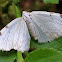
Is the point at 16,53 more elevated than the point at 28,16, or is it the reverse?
A: the point at 28,16

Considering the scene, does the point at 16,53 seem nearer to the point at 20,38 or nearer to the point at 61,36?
the point at 20,38

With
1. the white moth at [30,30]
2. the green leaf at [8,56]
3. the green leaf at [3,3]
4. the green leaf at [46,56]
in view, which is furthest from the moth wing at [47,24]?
the green leaf at [3,3]

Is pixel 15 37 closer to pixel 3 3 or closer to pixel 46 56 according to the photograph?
pixel 46 56

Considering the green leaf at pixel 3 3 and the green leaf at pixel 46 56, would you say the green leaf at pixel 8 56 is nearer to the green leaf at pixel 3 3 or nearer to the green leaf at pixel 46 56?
the green leaf at pixel 46 56

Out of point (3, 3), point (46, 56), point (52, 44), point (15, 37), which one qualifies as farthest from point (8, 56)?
point (3, 3)

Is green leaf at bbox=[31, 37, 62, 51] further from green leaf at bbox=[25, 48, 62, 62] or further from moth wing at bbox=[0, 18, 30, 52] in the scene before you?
green leaf at bbox=[25, 48, 62, 62]

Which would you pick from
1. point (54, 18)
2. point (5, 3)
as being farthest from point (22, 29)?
point (5, 3)

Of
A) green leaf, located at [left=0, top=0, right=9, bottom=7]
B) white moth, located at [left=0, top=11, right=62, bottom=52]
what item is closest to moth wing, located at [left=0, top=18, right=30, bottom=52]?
white moth, located at [left=0, top=11, right=62, bottom=52]
